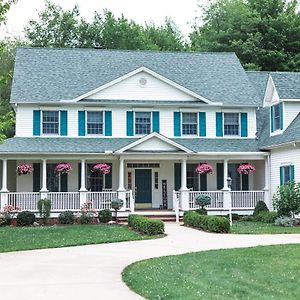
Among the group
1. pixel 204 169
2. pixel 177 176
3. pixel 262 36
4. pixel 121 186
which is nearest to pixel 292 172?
pixel 204 169

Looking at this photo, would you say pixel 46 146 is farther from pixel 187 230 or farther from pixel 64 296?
pixel 64 296

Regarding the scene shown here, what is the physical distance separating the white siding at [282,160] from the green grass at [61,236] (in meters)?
7.91

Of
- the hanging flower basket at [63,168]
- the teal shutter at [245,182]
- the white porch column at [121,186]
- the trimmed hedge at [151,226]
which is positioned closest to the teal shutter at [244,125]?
the teal shutter at [245,182]

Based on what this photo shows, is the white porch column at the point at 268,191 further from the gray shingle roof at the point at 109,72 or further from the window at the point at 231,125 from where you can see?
the gray shingle roof at the point at 109,72

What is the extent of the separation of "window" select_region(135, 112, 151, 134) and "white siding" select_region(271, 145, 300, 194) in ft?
19.9

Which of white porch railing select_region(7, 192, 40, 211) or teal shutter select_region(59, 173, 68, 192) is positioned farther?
teal shutter select_region(59, 173, 68, 192)

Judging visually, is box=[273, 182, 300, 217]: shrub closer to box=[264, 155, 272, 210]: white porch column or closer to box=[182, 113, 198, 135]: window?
box=[264, 155, 272, 210]: white porch column

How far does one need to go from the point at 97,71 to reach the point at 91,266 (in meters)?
19.5

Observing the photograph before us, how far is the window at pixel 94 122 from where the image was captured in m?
29.3

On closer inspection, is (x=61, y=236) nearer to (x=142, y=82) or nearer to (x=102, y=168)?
(x=102, y=168)

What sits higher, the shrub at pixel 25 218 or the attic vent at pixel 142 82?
the attic vent at pixel 142 82

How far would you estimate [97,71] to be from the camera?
31.3 metres

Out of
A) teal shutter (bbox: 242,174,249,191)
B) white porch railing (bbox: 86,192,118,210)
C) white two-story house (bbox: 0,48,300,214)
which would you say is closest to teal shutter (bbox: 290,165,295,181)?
white two-story house (bbox: 0,48,300,214)

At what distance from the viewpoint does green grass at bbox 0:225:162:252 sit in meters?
17.6
